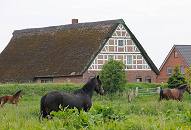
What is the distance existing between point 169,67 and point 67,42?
18.3 meters

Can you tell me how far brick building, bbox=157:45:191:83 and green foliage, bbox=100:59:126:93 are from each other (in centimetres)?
2788

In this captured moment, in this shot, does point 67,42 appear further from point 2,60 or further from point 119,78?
point 119,78

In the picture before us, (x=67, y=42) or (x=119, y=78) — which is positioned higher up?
(x=67, y=42)

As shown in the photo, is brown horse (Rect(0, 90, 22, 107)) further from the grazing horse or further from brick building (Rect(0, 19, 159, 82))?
brick building (Rect(0, 19, 159, 82))

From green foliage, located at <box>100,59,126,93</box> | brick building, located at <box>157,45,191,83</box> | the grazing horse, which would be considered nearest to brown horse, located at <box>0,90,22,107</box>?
green foliage, located at <box>100,59,126,93</box>

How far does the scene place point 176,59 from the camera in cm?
7700

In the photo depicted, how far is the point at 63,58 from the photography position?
61.8 m

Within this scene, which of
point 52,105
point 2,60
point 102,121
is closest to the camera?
point 102,121

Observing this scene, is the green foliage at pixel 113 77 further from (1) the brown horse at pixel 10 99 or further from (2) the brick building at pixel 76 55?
(1) the brown horse at pixel 10 99

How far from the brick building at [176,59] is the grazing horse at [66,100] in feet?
183

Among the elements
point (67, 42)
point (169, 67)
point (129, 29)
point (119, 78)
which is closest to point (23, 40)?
point (67, 42)

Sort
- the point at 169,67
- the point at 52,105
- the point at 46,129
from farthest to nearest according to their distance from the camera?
the point at 169,67 < the point at 52,105 < the point at 46,129

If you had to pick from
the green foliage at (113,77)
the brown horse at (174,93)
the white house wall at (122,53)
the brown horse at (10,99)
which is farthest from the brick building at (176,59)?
the brown horse at (10,99)

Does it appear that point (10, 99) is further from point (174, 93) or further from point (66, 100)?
point (66, 100)
